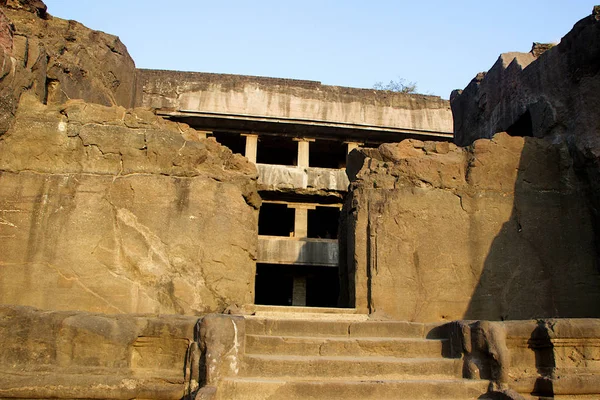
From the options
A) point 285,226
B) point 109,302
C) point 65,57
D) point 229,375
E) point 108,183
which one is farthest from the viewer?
point 285,226

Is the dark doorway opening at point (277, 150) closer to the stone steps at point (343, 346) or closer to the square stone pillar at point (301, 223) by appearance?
the square stone pillar at point (301, 223)

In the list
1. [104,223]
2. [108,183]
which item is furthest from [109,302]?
[108,183]

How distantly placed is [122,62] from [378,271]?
564cm

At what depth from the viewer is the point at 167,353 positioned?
4.02m

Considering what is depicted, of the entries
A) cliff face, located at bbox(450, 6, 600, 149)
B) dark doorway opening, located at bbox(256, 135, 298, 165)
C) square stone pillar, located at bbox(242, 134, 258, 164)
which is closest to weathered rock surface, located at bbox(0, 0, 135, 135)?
cliff face, located at bbox(450, 6, 600, 149)

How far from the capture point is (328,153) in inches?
805

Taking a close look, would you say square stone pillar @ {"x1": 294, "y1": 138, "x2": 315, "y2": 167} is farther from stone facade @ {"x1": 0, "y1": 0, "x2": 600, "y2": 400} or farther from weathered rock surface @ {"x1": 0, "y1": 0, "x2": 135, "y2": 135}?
stone facade @ {"x1": 0, "y1": 0, "x2": 600, "y2": 400}

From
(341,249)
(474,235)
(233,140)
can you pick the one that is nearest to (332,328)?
(474,235)

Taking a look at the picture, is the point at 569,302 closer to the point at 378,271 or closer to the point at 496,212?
the point at 496,212

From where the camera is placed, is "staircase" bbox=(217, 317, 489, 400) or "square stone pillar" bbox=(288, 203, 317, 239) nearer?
"staircase" bbox=(217, 317, 489, 400)

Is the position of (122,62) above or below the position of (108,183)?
above

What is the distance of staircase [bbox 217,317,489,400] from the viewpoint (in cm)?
377

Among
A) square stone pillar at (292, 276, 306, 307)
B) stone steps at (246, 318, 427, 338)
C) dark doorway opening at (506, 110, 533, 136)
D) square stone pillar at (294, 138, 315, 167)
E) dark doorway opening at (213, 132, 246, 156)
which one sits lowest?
stone steps at (246, 318, 427, 338)

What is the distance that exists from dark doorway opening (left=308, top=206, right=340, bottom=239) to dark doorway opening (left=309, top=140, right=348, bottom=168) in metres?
1.86
